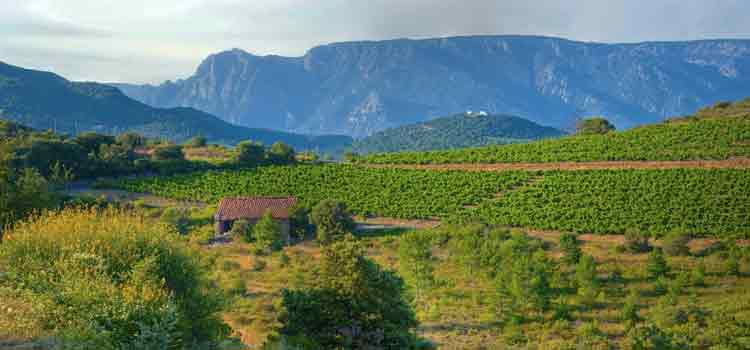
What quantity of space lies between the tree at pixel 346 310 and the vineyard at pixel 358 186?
3702cm

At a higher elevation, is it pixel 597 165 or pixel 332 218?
pixel 597 165

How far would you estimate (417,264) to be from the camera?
33.1 m

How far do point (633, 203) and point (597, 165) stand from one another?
54.2ft

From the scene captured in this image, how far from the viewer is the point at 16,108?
187125mm

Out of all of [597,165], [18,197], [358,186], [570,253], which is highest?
[597,165]

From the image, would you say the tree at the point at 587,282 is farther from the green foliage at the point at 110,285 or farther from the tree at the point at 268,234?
the tree at the point at 268,234

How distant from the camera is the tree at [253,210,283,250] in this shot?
44.8m

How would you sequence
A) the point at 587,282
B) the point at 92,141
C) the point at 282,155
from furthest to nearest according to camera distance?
the point at 282,155 → the point at 92,141 → the point at 587,282

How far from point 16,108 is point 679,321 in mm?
212114

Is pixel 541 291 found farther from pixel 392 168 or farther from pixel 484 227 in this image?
pixel 392 168

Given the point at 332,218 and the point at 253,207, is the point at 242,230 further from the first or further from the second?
the point at 332,218

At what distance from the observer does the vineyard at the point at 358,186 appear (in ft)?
189

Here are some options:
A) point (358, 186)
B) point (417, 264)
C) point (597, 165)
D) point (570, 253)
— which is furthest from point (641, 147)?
point (417, 264)

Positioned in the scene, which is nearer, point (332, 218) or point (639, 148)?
point (332, 218)
